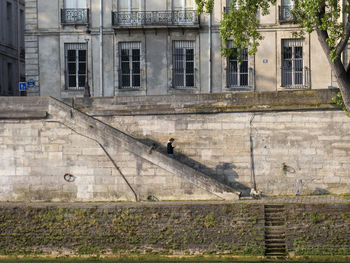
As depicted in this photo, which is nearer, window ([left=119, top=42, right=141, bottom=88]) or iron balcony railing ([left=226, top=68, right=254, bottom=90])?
iron balcony railing ([left=226, top=68, right=254, bottom=90])

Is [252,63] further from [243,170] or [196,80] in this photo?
[243,170]

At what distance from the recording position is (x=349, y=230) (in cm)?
2220

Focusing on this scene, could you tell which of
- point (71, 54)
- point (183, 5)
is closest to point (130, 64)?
point (71, 54)

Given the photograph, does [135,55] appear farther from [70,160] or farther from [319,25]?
[319,25]

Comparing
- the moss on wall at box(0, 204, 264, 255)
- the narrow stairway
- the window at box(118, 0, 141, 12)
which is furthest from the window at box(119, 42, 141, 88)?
the narrow stairway

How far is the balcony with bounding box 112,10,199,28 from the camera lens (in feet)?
104

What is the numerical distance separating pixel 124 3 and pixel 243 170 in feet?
34.1

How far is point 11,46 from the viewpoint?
3994 cm

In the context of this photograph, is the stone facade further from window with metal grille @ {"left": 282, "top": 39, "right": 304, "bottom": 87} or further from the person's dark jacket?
window with metal grille @ {"left": 282, "top": 39, "right": 304, "bottom": 87}

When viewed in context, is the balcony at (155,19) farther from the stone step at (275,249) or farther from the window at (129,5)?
the stone step at (275,249)

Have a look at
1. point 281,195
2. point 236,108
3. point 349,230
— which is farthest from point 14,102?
point 349,230

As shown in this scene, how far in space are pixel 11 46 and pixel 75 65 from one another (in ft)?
27.8

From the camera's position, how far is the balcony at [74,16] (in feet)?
106

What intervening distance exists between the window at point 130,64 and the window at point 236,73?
353 cm
